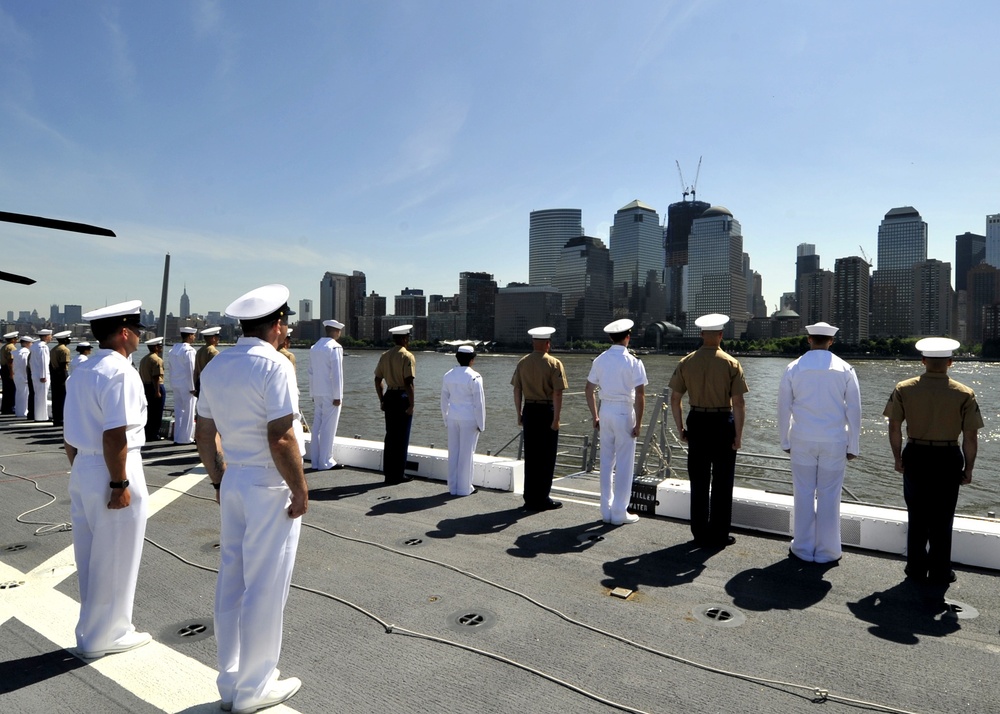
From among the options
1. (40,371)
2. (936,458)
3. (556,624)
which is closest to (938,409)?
(936,458)

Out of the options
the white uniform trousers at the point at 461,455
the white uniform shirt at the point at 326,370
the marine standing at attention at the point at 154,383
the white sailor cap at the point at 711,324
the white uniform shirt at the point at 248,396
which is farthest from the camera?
A: the marine standing at attention at the point at 154,383

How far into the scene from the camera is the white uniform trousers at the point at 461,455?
7320mm

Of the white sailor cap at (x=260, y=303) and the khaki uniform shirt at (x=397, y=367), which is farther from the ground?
the white sailor cap at (x=260, y=303)

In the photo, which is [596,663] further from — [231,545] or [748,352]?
[748,352]

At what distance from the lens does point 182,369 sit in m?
11.5

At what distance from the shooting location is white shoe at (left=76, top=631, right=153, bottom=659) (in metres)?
3.40

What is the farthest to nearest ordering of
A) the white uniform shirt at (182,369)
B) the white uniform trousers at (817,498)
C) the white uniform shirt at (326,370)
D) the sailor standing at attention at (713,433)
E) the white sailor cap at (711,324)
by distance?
the white uniform shirt at (182,369)
the white uniform shirt at (326,370)
the white sailor cap at (711,324)
the sailor standing at attention at (713,433)
the white uniform trousers at (817,498)

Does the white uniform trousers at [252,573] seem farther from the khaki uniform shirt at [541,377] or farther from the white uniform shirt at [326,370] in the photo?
the white uniform shirt at [326,370]

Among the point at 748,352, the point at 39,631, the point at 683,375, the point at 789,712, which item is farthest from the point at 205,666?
the point at 748,352

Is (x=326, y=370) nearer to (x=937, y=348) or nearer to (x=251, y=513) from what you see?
(x=251, y=513)

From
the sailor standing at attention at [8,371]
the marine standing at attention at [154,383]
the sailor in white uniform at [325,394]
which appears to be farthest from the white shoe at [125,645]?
the sailor standing at attention at [8,371]

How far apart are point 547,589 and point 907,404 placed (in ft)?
10.2

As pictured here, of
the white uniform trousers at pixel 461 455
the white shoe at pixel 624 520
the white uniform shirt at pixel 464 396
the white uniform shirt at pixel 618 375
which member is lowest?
the white shoe at pixel 624 520

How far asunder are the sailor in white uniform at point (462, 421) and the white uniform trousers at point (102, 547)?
13.5ft
